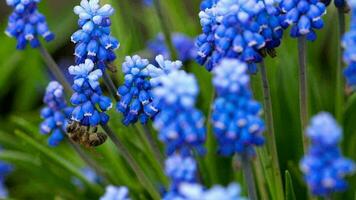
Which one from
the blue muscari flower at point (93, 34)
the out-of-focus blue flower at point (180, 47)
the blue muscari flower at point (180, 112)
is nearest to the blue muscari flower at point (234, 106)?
the blue muscari flower at point (180, 112)

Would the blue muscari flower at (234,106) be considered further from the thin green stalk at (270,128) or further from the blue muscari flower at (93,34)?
the blue muscari flower at (93,34)

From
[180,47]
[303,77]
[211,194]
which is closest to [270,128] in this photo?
[303,77]

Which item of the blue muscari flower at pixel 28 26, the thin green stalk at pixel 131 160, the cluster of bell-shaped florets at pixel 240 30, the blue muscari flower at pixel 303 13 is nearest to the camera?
the cluster of bell-shaped florets at pixel 240 30

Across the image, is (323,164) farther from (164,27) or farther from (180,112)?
(164,27)

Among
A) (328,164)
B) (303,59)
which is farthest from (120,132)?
(328,164)

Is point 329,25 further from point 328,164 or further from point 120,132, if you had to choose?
point 328,164

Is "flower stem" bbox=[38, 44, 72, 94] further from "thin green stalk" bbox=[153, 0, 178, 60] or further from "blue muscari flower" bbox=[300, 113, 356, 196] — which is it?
"blue muscari flower" bbox=[300, 113, 356, 196]
